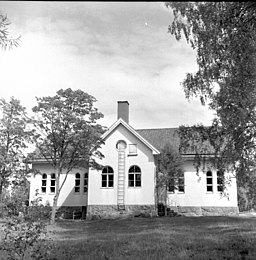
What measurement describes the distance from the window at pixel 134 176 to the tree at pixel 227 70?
12.2 m

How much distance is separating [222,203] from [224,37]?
2095 centimetres

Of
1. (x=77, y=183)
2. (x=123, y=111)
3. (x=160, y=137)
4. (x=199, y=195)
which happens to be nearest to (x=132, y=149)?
(x=123, y=111)

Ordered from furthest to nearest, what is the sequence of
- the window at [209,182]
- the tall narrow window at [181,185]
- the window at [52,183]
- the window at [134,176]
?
the window at [52,183] < the window at [209,182] < the tall narrow window at [181,185] < the window at [134,176]

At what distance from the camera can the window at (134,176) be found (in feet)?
90.4

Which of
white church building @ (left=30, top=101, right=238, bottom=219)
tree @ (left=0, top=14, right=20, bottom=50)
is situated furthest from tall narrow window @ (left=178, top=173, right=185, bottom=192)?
tree @ (left=0, top=14, right=20, bottom=50)

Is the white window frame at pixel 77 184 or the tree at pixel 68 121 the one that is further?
the white window frame at pixel 77 184

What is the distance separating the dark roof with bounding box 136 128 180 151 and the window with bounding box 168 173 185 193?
3.27 meters

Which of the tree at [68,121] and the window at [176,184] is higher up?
the tree at [68,121]

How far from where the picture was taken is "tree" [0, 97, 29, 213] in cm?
2034

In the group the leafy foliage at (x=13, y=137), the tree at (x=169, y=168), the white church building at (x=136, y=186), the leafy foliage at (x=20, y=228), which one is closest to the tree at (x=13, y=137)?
the leafy foliage at (x=13, y=137)

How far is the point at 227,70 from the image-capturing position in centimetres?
1105

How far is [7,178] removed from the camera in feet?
66.7

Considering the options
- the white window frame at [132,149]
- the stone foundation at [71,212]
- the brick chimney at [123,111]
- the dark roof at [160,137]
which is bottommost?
the stone foundation at [71,212]

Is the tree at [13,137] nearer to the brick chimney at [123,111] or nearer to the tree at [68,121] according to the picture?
the tree at [68,121]
